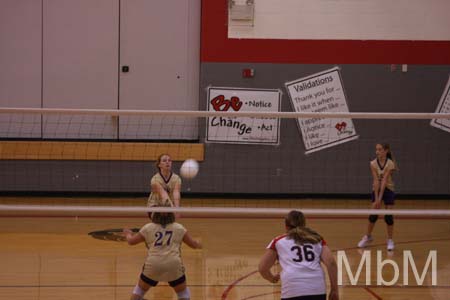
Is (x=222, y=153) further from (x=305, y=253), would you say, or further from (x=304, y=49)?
(x=305, y=253)

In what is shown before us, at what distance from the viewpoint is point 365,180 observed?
16.9 m

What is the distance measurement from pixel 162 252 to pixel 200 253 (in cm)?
410

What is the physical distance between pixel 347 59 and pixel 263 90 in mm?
2023

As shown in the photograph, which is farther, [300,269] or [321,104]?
[321,104]

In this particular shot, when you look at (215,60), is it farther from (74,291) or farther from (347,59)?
(74,291)

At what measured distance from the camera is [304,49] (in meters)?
17.2

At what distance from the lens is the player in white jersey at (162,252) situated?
7.73m

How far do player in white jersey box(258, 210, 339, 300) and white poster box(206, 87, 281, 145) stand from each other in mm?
10563

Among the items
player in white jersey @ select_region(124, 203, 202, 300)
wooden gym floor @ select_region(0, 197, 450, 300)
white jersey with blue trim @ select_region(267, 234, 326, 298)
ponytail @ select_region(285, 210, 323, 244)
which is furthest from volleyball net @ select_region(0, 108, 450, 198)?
white jersey with blue trim @ select_region(267, 234, 326, 298)

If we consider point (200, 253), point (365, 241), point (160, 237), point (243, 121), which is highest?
point (243, 121)

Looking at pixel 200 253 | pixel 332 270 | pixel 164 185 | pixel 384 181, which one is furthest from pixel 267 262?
pixel 384 181

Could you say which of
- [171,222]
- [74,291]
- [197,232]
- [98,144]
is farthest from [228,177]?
[171,222]

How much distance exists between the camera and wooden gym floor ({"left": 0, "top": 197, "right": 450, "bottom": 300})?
9.62m

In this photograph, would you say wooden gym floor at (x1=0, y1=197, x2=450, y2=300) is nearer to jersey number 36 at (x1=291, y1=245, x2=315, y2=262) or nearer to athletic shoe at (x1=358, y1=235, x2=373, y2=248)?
athletic shoe at (x1=358, y1=235, x2=373, y2=248)
